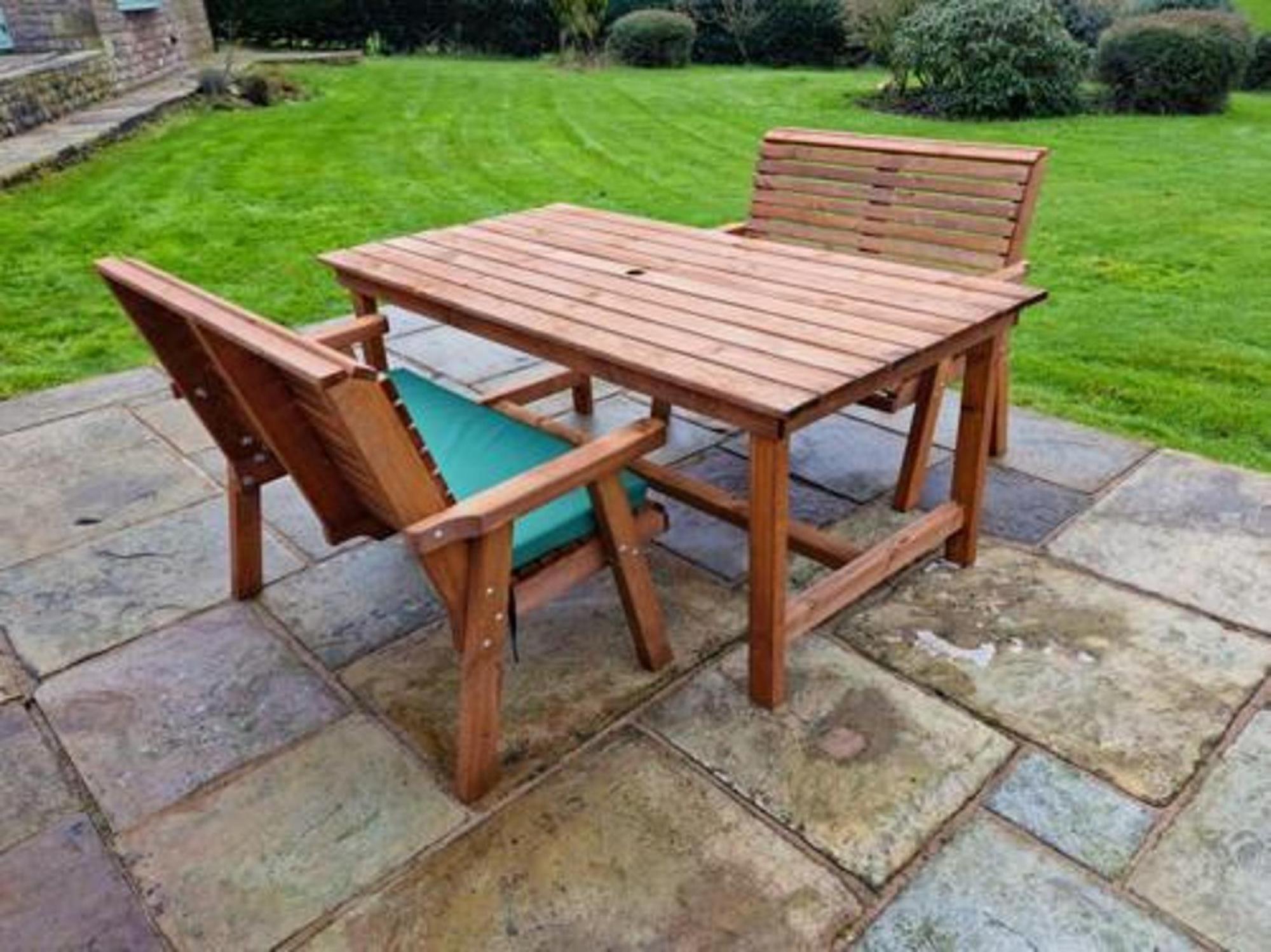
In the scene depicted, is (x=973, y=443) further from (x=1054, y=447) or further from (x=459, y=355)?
(x=459, y=355)

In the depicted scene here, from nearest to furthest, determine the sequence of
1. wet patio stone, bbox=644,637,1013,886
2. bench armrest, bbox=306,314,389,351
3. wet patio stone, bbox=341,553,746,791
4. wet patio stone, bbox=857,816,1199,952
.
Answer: wet patio stone, bbox=857,816,1199,952 → wet patio stone, bbox=644,637,1013,886 → wet patio stone, bbox=341,553,746,791 → bench armrest, bbox=306,314,389,351

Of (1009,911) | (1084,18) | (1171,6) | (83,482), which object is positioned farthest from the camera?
(1084,18)

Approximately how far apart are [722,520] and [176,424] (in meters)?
2.11

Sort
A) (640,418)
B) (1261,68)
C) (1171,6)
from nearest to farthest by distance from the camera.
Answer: (640,418) → (1261,68) → (1171,6)

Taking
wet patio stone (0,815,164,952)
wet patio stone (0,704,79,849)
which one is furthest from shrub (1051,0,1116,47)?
wet patio stone (0,815,164,952)

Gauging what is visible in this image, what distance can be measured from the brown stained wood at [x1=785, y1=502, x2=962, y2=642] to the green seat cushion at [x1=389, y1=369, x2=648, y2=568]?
0.42m

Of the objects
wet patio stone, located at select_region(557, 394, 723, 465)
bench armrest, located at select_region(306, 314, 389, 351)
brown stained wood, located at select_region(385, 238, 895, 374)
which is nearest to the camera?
brown stained wood, located at select_region(385, 238, 895, 374)

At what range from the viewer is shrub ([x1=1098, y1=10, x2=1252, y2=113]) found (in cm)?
947

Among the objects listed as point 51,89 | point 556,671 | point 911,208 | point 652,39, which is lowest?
point 556,671

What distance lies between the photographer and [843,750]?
76.8 inches

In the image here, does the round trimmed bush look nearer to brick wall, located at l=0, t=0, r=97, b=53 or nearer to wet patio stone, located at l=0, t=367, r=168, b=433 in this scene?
brick wall, located at l=0, t=0, r=97, b=53

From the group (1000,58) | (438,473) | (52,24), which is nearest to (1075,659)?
(438,473)

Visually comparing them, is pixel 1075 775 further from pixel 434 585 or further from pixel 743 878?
A: pixel 434 585

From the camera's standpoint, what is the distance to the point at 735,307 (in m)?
2.19
